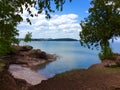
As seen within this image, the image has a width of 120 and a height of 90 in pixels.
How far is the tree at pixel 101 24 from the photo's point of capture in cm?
3488

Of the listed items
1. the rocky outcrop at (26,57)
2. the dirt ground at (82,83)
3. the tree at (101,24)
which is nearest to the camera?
the dirt ground at (82,83)

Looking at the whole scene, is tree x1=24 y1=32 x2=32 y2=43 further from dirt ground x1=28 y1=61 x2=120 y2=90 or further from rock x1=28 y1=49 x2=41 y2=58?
dirt ground x1=28 y1=61 x2=120 y2=90

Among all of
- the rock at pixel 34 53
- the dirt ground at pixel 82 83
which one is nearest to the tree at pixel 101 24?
the dirt ground at pixel 82 83

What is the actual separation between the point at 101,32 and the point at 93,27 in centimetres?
159

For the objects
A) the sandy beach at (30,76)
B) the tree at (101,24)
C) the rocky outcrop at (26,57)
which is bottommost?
the rocky outcrop at (26,57)

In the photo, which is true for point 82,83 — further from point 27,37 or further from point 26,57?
point 27,37

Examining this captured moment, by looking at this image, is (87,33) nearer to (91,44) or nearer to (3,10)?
(91,44)

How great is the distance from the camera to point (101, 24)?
36094mm

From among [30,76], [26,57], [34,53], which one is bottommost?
[26,57]

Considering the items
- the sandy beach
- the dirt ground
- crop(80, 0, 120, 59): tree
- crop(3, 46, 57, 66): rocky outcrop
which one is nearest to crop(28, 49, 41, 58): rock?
crop(3, 46, 57, 66): rocky outcrop

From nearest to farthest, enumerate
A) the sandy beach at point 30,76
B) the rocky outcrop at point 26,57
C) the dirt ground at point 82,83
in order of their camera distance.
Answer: the dirt ground at point 82,83 → the sandy beach at point 30,76 → the rocky outcrop at point 26,57

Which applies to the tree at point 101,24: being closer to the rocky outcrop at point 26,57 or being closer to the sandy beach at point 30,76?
the sandy beach at point 30,76

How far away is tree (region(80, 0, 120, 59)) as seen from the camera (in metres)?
34.9

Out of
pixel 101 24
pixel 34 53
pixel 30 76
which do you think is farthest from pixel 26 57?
pixel 101 24
